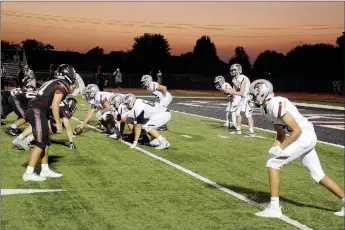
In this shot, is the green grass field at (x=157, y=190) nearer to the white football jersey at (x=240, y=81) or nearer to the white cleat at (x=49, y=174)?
the white cleat at (x=49, y=174)

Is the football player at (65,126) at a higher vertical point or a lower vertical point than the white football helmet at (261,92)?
lower

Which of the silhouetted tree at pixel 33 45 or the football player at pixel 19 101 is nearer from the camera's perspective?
the football player at pixel 19 101

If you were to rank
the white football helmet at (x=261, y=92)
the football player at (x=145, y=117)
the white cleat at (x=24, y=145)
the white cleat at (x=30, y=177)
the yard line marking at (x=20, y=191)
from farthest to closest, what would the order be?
the football player at (x=145, y=117) < the white cleat at (x=24, y=145) < the white cleat at (x=30, y=177) < the yard line marking at (x=20, y=191) < the white football helmet at (x=261, y=92)

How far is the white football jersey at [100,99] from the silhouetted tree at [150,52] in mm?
45113

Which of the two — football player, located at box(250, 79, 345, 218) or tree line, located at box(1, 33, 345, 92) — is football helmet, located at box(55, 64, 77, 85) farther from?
tree line, located at box(1, 33, 345, 92)

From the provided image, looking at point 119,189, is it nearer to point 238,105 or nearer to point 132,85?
point 238,105

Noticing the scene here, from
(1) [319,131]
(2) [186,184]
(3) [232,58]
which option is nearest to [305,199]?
(2) [186,184]

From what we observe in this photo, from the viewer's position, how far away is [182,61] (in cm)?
6856

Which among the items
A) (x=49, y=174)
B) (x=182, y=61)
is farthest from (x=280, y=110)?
(x=182, y=61)

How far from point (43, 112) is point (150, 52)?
58299 millimetres

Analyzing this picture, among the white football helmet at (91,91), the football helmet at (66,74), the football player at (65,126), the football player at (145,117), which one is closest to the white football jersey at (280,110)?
the football helmet at (66,74)

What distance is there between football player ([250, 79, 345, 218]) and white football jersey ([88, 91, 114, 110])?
6760mm

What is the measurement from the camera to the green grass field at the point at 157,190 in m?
5.47

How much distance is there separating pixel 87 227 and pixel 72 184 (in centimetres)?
206
